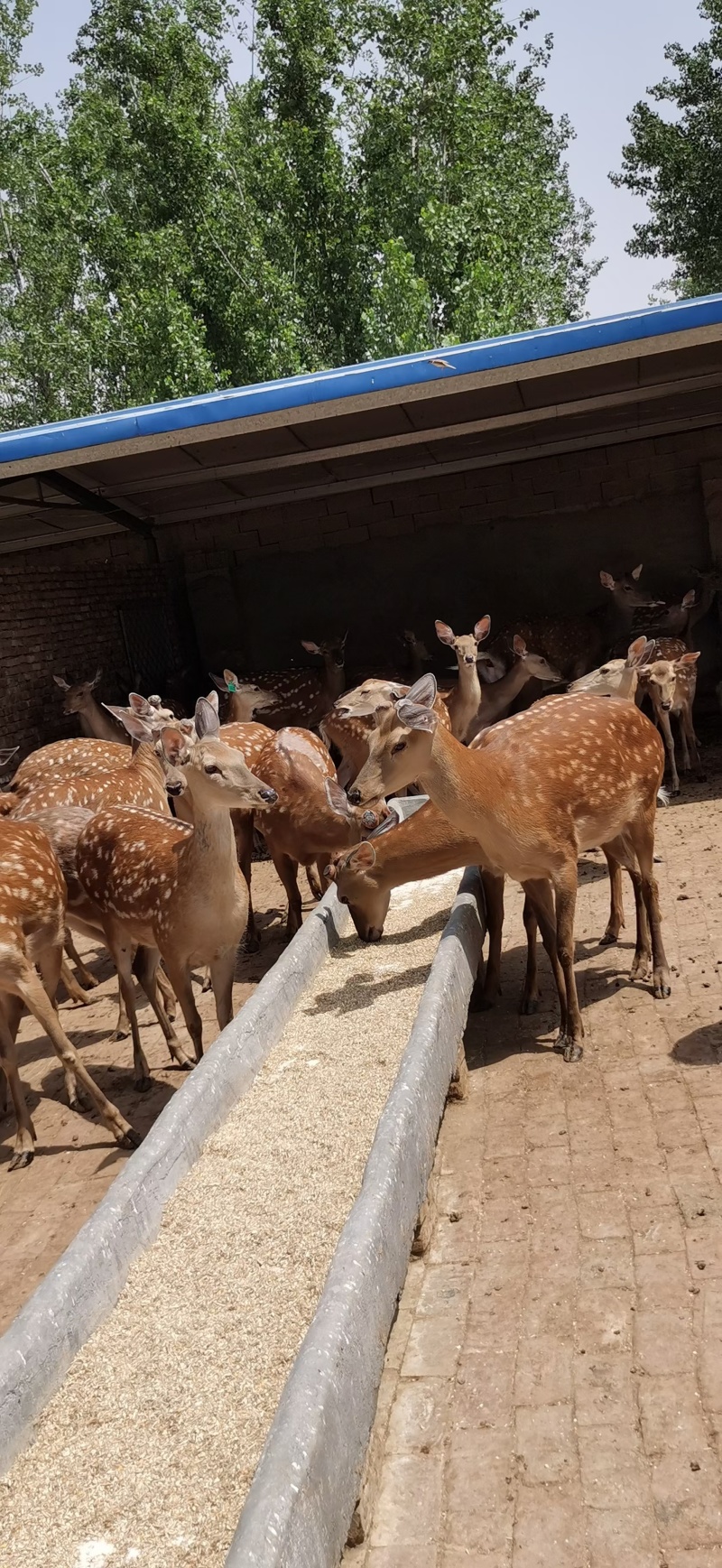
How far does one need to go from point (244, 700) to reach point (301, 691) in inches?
26.5

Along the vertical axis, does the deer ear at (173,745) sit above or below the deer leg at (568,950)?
above

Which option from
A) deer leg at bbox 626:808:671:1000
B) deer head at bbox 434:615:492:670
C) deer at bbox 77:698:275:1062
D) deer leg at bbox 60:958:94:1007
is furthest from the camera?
deer head at bbox 434:615:492:670

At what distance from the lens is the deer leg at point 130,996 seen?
608cm

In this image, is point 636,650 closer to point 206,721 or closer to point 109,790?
point 109,790

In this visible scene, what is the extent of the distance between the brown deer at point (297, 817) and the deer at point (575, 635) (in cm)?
485

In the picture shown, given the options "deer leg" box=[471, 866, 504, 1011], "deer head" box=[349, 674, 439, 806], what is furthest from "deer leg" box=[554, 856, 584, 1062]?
"deer head" box=[349, 674, 439, 806]

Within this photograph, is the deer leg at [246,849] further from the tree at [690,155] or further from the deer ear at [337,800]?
the tree at [690,155]

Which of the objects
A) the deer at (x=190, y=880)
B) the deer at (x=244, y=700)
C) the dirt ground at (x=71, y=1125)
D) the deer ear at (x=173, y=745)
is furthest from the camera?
the deer at (x=244, y=700)

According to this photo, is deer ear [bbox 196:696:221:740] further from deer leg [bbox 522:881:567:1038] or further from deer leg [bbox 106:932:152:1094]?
deer leg [bbox 522:881:567:1038]

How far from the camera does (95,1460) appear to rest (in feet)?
9.18

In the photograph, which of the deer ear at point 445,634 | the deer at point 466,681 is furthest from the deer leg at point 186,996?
the deer ear at point 445,634

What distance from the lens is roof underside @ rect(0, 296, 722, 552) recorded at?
7.97 m

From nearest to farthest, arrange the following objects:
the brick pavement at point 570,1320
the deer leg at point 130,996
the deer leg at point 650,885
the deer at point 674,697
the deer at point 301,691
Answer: the brick pavement at point 570,1320, the deer leg at point 650,885, the deer leg at point 130,996, the deer at point 674,697, the deer at point 301,691

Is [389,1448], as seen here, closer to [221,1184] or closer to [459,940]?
[221,1184]
